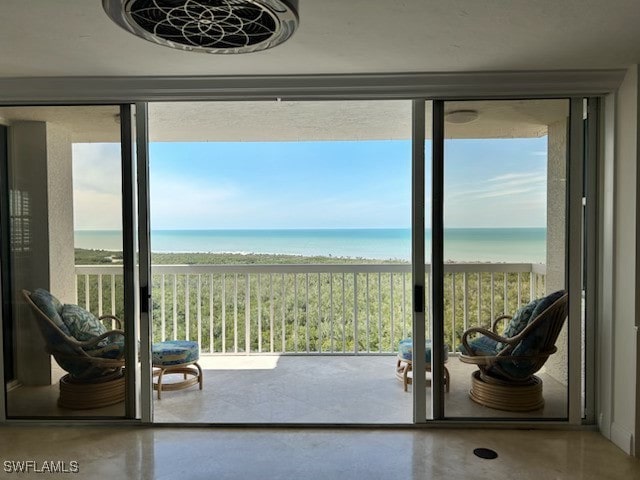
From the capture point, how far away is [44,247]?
293 cm

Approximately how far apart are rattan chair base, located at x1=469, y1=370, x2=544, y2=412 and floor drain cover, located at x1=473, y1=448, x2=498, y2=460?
38 cm

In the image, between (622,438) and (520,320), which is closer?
(622,438)

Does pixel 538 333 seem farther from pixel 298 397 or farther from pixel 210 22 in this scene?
pixel 210 22

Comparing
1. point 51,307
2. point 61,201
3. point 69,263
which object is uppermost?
point 61,201

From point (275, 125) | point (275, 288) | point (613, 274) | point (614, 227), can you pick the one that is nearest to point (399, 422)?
point (613, 274)

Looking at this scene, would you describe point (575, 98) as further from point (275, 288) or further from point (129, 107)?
point (275, 288)

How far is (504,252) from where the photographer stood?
112 inches

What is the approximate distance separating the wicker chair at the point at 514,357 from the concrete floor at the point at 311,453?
22cm

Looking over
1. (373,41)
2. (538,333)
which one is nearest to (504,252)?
(538,333)

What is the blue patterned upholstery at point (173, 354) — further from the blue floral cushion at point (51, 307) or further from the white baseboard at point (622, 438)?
the white baseboard at point (622, 438)

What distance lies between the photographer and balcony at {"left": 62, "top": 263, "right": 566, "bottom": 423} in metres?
2.86

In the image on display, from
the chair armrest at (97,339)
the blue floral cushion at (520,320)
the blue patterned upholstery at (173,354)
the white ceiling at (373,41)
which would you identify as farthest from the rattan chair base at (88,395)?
the blue floral cushion at (520,320)

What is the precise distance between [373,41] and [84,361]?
281 cm

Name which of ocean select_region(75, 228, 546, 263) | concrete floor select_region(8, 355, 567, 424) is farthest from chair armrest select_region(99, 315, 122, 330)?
ocean select_region(75, 228, 546, 263)
